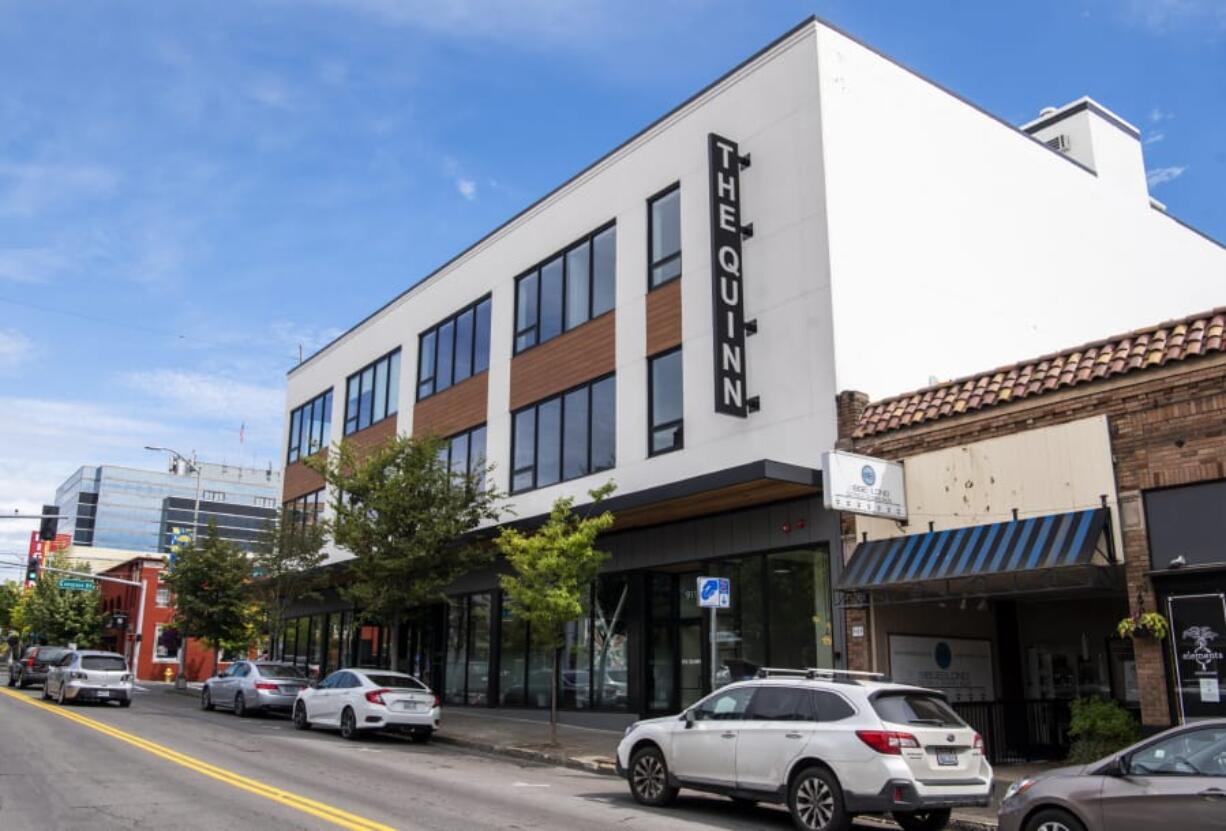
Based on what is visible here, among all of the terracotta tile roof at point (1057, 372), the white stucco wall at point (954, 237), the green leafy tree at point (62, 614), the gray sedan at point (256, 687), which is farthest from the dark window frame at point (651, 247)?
the green leafy tree at point (62, 614)

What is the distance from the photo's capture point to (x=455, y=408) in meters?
29.6

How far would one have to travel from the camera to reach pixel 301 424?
40.9m

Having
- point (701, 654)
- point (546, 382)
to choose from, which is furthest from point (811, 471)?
point (546, 382)

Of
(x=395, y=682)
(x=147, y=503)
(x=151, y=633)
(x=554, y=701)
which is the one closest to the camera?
(x=554, y=701)

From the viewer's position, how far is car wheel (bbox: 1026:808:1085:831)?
8695 mm

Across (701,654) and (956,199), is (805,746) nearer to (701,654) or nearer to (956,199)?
(701,654)

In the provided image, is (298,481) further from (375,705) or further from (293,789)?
(293,789)

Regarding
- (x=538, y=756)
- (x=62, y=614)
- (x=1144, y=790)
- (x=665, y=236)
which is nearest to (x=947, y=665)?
(x=538, y=756)

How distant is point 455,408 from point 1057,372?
1807 centimetres

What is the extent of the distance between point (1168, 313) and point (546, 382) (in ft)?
51.9

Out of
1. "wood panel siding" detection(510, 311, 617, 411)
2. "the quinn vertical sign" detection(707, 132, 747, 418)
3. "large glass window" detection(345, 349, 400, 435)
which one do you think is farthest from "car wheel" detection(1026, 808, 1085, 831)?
"large glass window" detection(345, 349, 400, 435)

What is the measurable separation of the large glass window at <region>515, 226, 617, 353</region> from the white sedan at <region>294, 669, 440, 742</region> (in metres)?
9.25

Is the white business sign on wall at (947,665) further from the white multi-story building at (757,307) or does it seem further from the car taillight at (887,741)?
the car taillight at (887,741)

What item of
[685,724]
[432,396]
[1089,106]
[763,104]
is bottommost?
[685,724]
